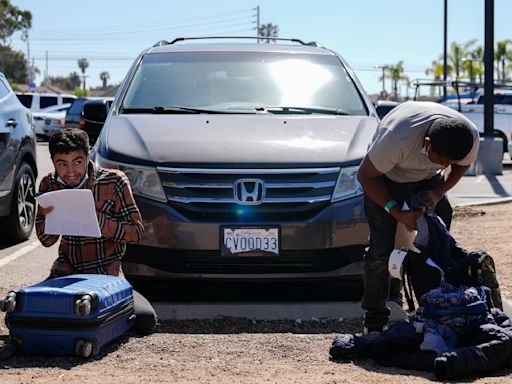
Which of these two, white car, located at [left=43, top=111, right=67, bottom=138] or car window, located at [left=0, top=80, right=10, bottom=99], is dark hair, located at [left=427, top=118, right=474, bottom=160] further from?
white car, located at [left=43, top=111, right=67, bottom=138]

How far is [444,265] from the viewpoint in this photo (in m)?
4.93

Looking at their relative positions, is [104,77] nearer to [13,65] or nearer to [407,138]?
[13,65]

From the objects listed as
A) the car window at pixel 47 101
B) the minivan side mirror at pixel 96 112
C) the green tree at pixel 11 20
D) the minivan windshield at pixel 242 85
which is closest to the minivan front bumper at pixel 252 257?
the minivan windshield at pixel 242 85

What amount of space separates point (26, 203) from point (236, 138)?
13.1 feet

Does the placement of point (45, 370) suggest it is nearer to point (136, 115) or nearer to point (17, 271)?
point (136, 115)

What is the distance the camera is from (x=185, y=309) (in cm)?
589

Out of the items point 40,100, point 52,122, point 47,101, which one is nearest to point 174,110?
point 52,122

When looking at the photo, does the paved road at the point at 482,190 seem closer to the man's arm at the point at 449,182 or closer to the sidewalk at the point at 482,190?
the sidewalk at the point at 482,190

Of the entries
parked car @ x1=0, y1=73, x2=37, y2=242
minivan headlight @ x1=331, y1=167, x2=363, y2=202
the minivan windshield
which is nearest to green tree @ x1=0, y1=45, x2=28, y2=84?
parked car @ x1=0, y1=73, x2=37, y2=242

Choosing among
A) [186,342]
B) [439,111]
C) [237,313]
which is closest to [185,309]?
[237,313]

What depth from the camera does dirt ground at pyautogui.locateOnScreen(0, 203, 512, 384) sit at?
4.34m

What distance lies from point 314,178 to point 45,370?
6.96ft

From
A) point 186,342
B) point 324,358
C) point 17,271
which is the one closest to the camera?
point 324,358

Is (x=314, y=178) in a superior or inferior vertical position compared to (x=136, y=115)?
inferior
